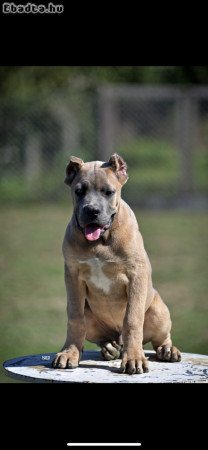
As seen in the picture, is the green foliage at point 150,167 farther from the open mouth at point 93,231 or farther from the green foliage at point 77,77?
the open mouth at point 93,231

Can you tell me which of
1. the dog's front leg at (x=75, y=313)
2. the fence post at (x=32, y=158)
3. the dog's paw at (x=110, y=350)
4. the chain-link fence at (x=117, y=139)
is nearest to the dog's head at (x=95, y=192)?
the dog's front leg at (x=75, y=313)

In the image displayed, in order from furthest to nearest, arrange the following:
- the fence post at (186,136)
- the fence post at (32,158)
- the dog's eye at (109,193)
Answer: the fence post at (186,136) → the fence post at (32,158) → the dog's eye at (109,193)

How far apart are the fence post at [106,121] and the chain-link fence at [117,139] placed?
0.7 inches

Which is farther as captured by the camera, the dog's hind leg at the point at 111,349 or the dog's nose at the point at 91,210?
the dog's hind leg at the point at 111,349

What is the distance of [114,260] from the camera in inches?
154

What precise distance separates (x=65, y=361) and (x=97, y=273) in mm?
423

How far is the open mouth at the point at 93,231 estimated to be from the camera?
12.4 ft

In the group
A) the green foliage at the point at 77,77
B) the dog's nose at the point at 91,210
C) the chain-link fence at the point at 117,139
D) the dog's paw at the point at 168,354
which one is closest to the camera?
the dog's nose at the point at 91,210

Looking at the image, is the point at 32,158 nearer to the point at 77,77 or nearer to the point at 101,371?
the point at 77,77

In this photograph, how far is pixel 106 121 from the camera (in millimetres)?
15812
